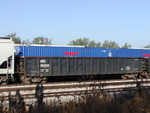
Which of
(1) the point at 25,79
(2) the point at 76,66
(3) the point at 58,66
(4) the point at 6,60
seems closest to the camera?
(4) the point at 6,60

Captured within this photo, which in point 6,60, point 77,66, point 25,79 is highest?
point 6,60

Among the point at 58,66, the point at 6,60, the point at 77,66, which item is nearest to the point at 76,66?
the point at 77,66

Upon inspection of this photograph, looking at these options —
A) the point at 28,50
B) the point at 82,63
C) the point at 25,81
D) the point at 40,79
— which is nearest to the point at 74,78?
the point at 82,63

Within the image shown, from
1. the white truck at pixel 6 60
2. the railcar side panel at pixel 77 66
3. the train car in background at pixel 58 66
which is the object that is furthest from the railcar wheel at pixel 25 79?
the white truck at pixel 6 60

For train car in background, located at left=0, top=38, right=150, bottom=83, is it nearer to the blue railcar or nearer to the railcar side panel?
the railcar side panel

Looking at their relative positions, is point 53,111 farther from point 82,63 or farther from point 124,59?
point 124,59

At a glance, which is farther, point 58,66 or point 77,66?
point 77,66

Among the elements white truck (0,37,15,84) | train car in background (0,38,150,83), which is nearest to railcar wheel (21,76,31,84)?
train car in background (0,38,150,83)

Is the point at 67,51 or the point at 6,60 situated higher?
the point at 67,51

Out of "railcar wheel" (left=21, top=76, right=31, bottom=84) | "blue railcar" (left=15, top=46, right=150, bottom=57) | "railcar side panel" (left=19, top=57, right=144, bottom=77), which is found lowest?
"railcar wheel" (left=21, top=76, right=31, bottom=84)

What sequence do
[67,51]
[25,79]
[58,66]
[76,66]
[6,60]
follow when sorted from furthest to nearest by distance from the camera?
1. [67,51]
2. [76,66]
3. [58,66]
4. [25,79]
5. [6,60]

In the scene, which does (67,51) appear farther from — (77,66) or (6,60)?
(6,60)

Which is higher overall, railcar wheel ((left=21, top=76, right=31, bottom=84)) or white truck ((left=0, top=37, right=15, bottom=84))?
white truck ((left=0, top=37, right=15, bottom=84))

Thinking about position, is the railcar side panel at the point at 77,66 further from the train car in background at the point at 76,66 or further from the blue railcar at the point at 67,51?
the blue railcar at the point at 67,51
